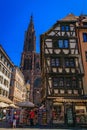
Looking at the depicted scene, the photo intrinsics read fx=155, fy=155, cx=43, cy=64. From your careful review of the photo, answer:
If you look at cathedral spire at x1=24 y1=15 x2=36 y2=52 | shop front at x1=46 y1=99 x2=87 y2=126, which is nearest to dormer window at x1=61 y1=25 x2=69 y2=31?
shop front at x1=46 y1=99 x2=87 y2=126

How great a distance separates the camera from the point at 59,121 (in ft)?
59.1

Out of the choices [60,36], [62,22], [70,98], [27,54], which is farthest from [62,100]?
[27,54]

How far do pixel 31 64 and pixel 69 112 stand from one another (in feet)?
189

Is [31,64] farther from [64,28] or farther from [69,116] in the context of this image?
[69,116]

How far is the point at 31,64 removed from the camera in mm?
75062

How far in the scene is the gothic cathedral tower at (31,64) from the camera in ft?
237

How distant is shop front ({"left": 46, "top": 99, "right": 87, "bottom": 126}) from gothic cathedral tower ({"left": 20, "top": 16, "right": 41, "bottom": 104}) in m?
50.5

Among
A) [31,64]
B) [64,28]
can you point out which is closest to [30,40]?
[31,64]

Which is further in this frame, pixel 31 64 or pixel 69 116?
pixel 31 64

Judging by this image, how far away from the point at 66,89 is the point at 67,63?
11.7 ft

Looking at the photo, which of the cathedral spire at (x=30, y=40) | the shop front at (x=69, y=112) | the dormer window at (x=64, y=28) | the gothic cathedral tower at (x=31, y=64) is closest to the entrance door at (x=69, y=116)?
the shop front at (x=69, y=112)

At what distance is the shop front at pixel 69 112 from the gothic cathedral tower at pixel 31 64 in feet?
166

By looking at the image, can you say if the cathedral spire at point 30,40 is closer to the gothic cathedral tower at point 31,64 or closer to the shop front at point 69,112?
the gothic cathedral tower at point 31,64

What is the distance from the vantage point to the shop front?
17812 millimetres
